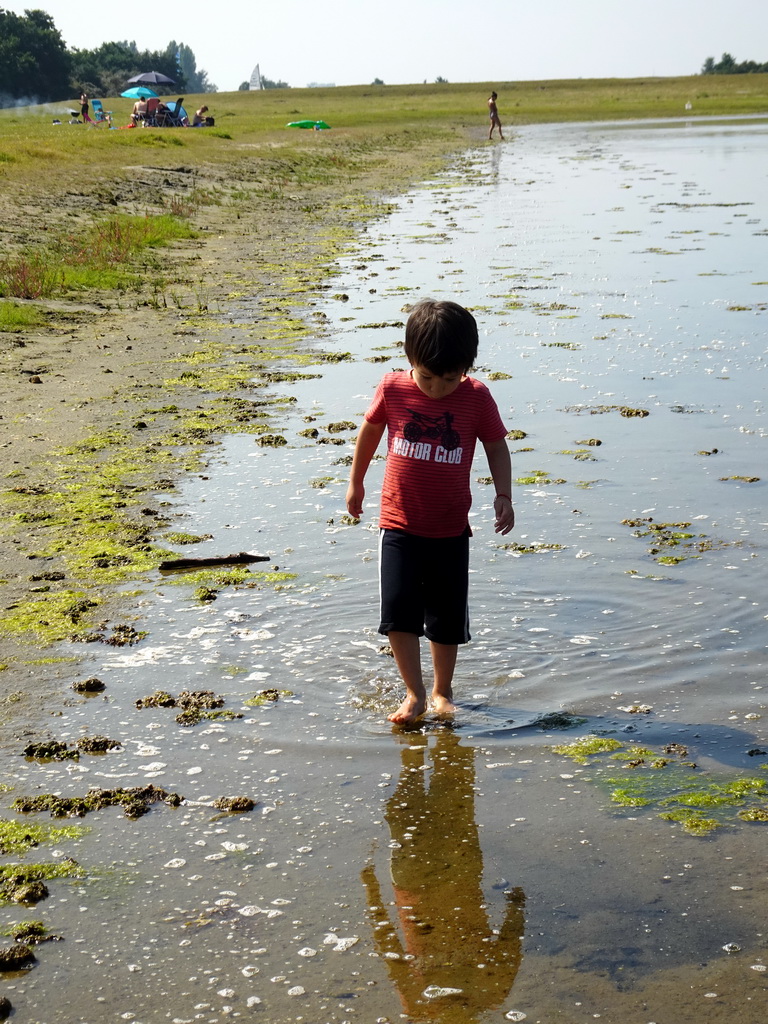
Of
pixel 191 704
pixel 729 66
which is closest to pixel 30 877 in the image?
pixel 191 704

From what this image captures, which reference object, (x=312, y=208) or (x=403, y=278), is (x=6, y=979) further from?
(x=312, y=208)

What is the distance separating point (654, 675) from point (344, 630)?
4.36 ft

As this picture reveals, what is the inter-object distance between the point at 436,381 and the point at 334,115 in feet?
218

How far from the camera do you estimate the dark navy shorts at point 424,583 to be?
434 cm

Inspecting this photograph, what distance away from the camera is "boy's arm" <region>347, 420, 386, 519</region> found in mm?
4391

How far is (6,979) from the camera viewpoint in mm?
2965

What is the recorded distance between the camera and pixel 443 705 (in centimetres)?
445

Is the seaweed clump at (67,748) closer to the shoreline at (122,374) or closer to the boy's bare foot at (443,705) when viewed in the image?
the shoreline at (122,374)

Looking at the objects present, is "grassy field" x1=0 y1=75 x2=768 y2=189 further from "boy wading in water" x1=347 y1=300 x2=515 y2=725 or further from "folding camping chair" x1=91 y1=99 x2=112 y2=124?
"boy wading in water" x1=347 y1=300 x2=515 y2=725

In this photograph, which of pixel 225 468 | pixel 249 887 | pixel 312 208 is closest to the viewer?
pixel 249 887

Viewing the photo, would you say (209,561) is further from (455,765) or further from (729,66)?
(729,66)

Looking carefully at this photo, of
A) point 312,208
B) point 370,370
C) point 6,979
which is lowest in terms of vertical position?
point 6,979

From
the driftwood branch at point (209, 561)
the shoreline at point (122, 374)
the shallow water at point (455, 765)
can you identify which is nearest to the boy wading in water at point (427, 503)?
the shallow water at point (455, 765)

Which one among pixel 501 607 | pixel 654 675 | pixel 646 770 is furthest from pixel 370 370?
pixel 646 770
